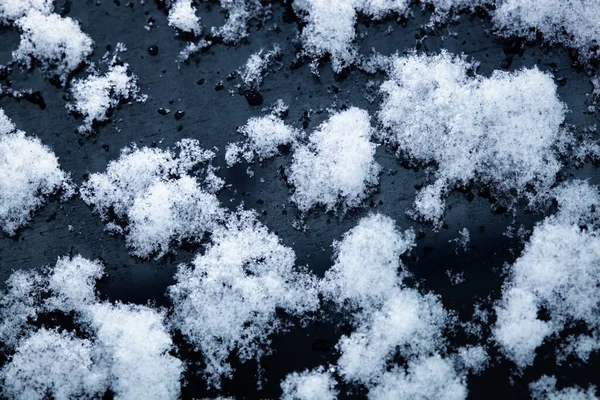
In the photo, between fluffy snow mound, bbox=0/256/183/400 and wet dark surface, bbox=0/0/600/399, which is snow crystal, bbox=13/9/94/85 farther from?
fluffy snow mound, bbox=0/256/183/400

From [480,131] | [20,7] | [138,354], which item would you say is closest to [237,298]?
[138,354]

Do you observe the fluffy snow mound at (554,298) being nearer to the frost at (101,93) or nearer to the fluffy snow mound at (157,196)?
the fluffy snow mound at (157,196)

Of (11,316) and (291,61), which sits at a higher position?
(291,61)

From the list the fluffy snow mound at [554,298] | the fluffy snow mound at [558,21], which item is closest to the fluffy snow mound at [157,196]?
the fluffy snow mound at [554,298]

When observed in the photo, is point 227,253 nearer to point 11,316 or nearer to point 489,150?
point 11,316

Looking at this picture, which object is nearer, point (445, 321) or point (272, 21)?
point (445, 321)

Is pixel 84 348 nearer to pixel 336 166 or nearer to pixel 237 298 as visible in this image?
pixel 237 298

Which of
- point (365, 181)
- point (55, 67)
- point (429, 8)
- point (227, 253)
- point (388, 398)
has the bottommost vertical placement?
point (388, 398)

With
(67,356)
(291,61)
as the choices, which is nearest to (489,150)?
(291,61)
